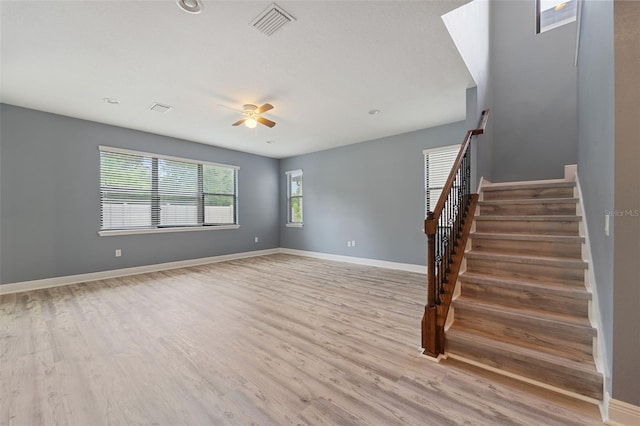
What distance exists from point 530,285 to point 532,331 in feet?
1.27

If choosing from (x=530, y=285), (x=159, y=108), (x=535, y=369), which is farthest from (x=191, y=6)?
(x=535, y=369)

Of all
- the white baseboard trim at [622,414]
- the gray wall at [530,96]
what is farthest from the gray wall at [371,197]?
the white baseboard trim at [622,414]

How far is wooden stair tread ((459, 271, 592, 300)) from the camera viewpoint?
2062 mm

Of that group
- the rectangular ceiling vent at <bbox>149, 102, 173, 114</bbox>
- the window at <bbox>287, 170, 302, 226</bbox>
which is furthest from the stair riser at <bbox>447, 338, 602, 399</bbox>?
the window at <bbox>287, 170, 302, 226</bbox>

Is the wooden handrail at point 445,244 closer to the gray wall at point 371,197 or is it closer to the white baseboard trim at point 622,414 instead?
the white baseboard trim at point 622,414

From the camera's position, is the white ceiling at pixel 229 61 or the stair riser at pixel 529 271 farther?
the stair riser at pixel 529 271

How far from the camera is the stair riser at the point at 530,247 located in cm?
245

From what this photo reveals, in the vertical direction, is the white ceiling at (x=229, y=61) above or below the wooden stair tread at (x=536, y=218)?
above

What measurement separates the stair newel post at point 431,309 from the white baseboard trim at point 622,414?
0.94 metres

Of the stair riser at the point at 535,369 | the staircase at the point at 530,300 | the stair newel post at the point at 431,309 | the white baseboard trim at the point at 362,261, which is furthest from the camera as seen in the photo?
the white baseboard trim at the point at 362,261

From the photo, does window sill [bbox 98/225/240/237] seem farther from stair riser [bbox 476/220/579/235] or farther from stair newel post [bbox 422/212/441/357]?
stair riser [bbox 476/220/579/235]

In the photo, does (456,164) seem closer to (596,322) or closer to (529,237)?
(529,237)

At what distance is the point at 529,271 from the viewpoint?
7.96 feet

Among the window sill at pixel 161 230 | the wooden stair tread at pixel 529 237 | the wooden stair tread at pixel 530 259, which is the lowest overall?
the wooden stair tread at pixel 530 259
